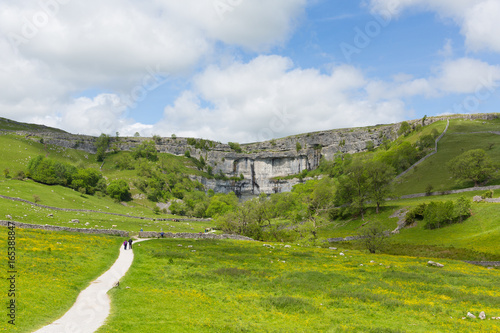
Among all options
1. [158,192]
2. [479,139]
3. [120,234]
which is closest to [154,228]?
[120,234]

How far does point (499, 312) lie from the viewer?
1861 cm

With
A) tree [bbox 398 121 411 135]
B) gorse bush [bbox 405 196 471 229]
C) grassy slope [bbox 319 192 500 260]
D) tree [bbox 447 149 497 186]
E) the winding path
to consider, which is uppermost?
tree [bbox 398 121 411 135]

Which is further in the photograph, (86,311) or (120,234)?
(120,234)

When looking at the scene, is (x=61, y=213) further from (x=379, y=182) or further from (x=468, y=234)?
(x=468, y=234)

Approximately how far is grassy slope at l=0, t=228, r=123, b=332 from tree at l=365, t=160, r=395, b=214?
72.5m

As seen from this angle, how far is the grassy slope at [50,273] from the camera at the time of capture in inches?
593

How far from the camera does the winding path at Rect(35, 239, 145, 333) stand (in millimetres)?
13859

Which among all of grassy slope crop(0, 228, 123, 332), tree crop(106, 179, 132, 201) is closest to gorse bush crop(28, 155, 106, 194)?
tree crop(106, 179, 132, 201)

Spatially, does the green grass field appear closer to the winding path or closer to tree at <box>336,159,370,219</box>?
the winding path

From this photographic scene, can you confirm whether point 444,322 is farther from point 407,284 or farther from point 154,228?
point 154,228

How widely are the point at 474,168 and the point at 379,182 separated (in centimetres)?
2547

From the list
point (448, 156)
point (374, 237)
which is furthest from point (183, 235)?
point (448, 156)

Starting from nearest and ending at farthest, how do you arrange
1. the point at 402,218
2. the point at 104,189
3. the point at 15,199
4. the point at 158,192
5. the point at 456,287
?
the point at 456,287, the point at 15,199, the point at 402,218, the point at 104,189, the point at 158,192

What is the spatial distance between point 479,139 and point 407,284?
127610 millimetres
